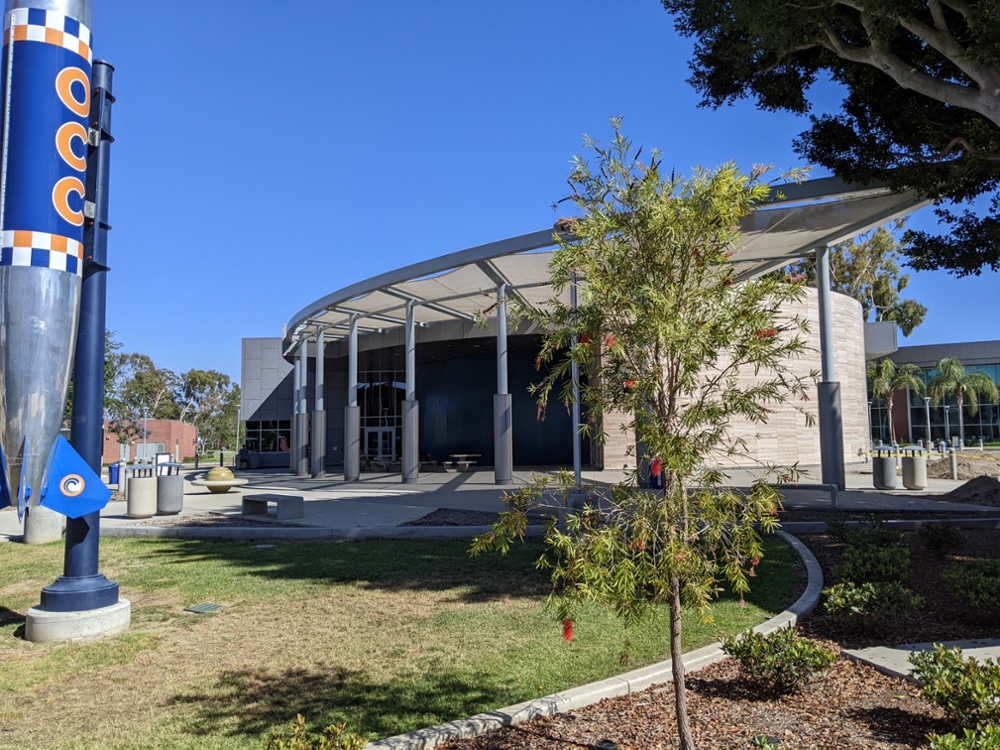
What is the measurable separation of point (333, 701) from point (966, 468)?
1006 inches

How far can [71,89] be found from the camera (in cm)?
672

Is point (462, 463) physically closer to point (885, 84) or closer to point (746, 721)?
point (885, 84)

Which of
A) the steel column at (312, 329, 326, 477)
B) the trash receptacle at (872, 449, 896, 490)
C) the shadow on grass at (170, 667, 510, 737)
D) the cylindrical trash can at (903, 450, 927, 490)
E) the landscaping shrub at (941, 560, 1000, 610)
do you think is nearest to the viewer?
the shadow on grass at (170, 667, 510, 737)

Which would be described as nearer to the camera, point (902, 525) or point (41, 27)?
point (41, 27)

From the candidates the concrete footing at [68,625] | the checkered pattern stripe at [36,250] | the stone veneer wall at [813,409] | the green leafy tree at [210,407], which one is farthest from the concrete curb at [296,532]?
the green leafy tree at [210,407]

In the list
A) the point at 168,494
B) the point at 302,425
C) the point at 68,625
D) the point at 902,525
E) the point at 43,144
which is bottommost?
the point at 68,625

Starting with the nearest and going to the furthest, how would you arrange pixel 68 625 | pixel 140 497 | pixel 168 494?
pixel 68 625
pixel 140 497
pixel 168 494

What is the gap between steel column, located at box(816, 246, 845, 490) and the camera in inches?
672

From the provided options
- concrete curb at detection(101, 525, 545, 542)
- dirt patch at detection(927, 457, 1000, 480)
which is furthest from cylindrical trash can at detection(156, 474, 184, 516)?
dirt patch at detection(927, 457, 1000, 480)

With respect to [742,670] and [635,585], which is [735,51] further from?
[635,585]

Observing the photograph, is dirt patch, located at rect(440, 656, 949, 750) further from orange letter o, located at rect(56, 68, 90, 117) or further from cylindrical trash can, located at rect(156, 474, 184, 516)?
cylindrical trash can, located at rect(156, 474, 184, 516)

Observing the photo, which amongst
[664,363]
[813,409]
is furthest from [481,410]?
[664,363]

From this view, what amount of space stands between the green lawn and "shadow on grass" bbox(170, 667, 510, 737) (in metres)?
0.02

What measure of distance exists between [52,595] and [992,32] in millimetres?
12266
